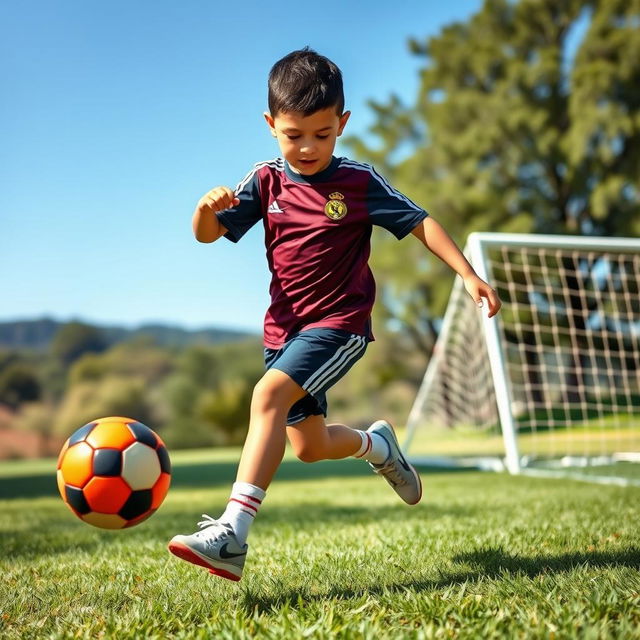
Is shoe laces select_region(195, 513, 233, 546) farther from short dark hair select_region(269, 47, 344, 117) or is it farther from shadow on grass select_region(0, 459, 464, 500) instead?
shadow on grass select_region(0, 459, 464, 500)

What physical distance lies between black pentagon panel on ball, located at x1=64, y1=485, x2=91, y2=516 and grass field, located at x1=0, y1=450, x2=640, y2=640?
0.94 ft

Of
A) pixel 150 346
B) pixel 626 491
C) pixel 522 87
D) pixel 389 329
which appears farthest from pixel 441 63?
pixel 150 346

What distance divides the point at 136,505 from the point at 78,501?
228 millimetres

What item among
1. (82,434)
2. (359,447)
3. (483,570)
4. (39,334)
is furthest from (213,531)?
(39,334)

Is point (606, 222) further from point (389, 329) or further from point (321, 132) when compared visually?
point (321, 132)

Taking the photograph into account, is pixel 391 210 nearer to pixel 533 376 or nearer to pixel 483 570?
pixel 483 570

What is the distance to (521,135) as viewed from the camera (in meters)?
23.6

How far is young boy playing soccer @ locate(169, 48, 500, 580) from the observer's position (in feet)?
9.22

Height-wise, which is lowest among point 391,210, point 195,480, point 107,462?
point 195,480

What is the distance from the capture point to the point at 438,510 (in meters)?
5.06

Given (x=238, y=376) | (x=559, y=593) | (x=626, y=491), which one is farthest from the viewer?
(x=238, y=376)

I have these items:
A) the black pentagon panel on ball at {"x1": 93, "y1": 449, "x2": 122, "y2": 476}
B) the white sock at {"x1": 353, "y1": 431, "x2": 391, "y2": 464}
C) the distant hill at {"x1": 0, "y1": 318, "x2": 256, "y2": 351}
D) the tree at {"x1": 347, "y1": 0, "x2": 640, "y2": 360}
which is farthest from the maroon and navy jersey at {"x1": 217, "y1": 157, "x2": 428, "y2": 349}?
the distant hill at {"x1": 0, "y1": 318, "x2": 256, "y2": 351}

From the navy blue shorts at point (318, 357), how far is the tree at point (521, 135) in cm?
2041

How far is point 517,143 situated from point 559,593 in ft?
75.1
